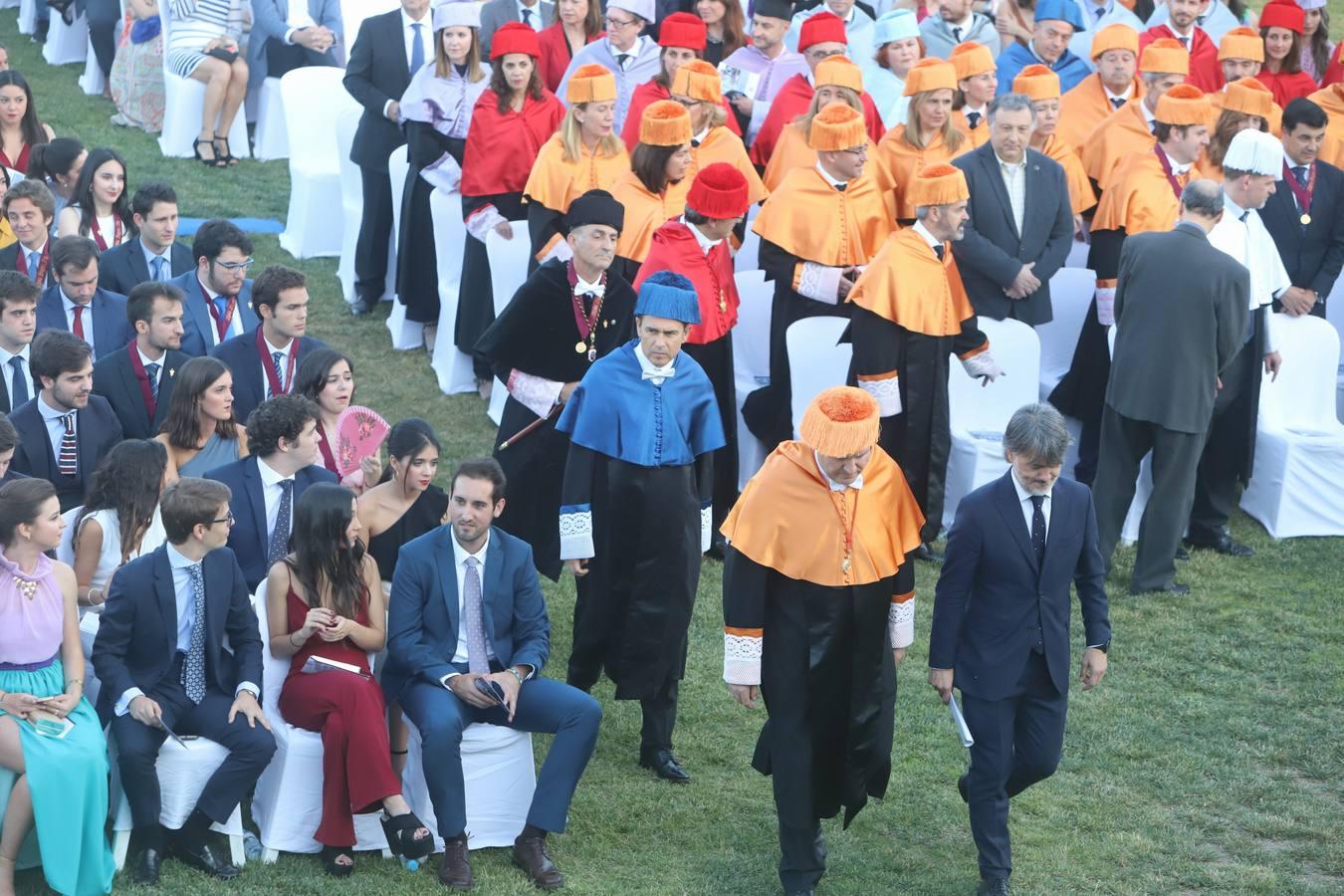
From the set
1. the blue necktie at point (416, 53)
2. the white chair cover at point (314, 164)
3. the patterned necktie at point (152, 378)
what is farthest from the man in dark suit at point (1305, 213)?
the white chair cover at point (314, 164)

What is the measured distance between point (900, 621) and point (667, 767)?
1.34 m

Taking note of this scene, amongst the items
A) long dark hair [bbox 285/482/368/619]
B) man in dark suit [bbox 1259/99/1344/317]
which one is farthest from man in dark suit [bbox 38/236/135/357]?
man in dark suit [bbox 1259/99/1344/317]

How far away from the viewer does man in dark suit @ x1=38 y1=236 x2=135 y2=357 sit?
316 inches

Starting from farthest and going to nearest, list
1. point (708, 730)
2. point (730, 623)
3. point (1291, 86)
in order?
point (1291, 86) → point (708, 730) → point (730, 623)

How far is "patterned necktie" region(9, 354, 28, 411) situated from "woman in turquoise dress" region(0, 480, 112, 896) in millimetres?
1849

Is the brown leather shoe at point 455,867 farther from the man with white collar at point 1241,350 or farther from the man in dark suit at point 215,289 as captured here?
the man with white collar at point 1241,350

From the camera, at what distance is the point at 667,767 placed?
6961mm

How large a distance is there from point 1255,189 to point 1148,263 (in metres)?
0.79

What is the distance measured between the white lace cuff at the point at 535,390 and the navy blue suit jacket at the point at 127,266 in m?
1.95

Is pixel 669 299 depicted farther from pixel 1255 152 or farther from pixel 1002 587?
pixel 1255 152

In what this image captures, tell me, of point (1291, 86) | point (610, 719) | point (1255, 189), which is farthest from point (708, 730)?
point (1291, 86)

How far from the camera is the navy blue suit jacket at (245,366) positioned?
7.71m

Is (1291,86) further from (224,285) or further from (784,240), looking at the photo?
(224,285)

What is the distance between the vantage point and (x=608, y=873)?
6.26 meters
